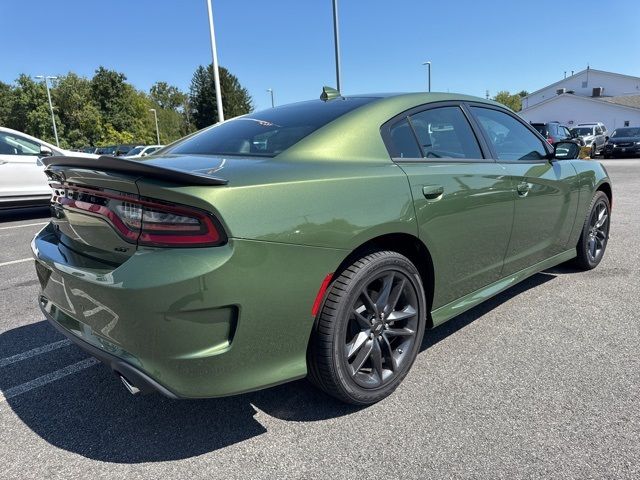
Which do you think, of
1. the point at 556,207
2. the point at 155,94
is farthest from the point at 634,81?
the point at 155,94

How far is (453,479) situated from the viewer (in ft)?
5.93

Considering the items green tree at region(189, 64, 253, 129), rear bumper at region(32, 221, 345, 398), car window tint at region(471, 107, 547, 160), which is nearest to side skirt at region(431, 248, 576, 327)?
car window tint at region(471, 107, 547, 160)

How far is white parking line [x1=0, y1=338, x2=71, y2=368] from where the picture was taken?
9.43ft

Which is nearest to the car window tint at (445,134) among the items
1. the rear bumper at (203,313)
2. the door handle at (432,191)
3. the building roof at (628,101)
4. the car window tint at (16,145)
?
the door handle at (432,191)

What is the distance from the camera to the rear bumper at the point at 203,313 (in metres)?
1.70

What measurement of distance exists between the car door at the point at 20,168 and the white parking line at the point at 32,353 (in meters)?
6.19

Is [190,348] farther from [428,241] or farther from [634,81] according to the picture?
[634,81]

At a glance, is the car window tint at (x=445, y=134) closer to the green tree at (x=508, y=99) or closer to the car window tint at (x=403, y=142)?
the car window tint at (x=403, y=142)

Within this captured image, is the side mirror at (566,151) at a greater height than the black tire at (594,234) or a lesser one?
greater

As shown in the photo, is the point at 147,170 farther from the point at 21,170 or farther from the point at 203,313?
the point at 21,170

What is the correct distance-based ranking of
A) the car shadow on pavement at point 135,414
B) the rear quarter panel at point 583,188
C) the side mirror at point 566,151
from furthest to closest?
the rear quarter panel at point 583,188
the side mirror at point 566,151
the car shadow on pavement at point 135,414

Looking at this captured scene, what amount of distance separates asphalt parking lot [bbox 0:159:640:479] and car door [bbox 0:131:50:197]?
6.11m

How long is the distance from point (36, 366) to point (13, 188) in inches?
266

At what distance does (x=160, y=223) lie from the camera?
1750 millimetres
